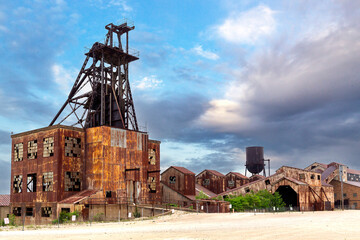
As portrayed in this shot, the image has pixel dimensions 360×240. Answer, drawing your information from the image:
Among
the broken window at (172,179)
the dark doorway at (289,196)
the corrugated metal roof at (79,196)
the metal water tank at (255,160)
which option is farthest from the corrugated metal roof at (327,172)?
the corrugated metal roof at (79,196)

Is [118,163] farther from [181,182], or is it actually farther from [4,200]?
[4,200]

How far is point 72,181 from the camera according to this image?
4650 centimetres

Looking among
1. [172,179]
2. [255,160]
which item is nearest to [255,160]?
[255,160]

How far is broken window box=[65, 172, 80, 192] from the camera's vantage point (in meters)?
46.0

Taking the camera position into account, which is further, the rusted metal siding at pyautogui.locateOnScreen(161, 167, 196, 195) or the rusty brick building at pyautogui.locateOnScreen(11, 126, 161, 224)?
the rusted metal siding at pyautogui.locateOnScreen(161, 167, 196, 195)

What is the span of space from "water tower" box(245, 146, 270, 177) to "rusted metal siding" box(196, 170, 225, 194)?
12.4 meters

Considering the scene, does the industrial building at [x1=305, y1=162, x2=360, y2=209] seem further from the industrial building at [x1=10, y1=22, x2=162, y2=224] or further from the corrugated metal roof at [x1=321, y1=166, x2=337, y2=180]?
the industrial building at [x1=10, y1=22, x2=162, y2=224]

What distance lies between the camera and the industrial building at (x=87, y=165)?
45.2 meters

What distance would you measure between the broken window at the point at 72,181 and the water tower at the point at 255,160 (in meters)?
50.1

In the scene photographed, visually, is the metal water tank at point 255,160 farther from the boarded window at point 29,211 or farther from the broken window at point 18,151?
the boarded window at point 29,211

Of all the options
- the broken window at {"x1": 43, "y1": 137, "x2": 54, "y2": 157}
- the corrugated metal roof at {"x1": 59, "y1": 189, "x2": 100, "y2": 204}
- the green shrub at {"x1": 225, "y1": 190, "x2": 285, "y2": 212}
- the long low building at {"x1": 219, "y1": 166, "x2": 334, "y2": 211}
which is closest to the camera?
the corrugated metal roof at {"x1": 59, "y1": 189, "x2": 100, "y2": 204}

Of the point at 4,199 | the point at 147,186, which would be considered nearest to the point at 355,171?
the point at 147,186

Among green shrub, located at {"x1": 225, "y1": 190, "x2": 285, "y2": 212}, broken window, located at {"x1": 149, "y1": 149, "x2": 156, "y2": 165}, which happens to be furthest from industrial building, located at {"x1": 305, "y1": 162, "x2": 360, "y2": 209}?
broken window, located at {"x1": 149, "y1": 149, "x2": 156, "y2": 165}

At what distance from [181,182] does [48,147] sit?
26.5 m
